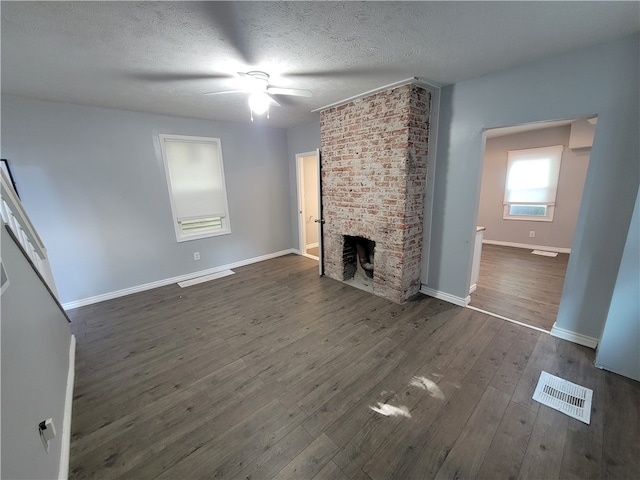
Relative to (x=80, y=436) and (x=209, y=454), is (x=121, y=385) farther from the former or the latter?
(x=209, y=454)

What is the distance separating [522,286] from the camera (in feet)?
12.1

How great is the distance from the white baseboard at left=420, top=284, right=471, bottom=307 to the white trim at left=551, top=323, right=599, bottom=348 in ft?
2.68

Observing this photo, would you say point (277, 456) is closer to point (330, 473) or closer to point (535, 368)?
point (330, 473)

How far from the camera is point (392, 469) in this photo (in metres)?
1.44

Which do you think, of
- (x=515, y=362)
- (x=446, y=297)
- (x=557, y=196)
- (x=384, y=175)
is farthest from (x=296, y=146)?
(x=557, y=196)

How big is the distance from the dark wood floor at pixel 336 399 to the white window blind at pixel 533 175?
4131 mm

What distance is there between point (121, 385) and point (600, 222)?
170 inches

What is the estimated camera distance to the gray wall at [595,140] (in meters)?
2.00

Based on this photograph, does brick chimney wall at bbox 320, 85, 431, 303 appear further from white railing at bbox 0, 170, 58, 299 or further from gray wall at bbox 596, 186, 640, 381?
white railing at bbox 0, 170, 58, 299

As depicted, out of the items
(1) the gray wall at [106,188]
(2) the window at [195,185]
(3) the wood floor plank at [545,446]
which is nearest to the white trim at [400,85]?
(1) the gray wall at [106,188]

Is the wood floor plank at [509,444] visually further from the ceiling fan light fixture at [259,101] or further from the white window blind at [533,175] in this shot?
the white window blind at [533,175]

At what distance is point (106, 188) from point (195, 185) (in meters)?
1.16

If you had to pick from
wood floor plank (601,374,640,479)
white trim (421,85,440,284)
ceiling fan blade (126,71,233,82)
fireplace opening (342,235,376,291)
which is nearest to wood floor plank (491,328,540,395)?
wood floor plank (601,374,640,479)

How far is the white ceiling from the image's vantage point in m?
1.53
